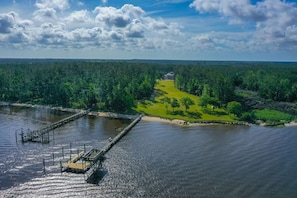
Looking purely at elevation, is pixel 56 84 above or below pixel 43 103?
above

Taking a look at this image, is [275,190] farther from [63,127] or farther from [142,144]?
[63,127]

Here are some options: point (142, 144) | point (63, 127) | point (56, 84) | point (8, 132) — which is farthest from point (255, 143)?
point (56, 84)

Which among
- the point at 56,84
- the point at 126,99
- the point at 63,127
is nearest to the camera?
the point at 63,127

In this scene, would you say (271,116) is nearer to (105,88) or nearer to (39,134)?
(105,88)

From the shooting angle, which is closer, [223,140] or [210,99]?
[223,140]

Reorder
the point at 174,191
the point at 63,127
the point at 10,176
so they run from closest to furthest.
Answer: the point at 174,191 < the point at 10,176 < the point at 63,127

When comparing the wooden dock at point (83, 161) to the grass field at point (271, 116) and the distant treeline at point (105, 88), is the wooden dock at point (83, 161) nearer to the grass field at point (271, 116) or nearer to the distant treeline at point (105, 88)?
the distant treeline at point (105, 88)

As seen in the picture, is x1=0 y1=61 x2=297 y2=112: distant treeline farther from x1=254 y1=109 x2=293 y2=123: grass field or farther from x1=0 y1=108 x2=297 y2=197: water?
x1=0 y1=108 x2=297 y2=197: water
